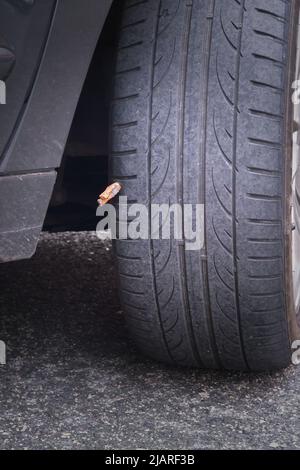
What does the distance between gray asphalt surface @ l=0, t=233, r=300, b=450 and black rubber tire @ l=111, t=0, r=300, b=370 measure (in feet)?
0.65

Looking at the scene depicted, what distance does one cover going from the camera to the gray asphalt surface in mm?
1842

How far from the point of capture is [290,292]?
6.47ft

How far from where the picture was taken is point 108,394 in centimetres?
204

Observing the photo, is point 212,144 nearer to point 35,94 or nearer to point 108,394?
point 35,94

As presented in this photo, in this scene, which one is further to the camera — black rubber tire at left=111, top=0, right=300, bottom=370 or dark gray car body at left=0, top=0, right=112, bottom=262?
black rubber tire at left=111, top=0, right=300, bottom=370

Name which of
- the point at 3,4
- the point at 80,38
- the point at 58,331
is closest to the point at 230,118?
the point at 80,38

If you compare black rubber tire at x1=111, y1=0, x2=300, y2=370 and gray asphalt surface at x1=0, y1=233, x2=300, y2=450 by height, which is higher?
black rubber tire at x1=111, y1=0, x2=300, y2=370

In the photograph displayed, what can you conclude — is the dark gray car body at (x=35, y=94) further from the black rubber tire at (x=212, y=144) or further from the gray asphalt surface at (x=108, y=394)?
the gray asphalt surface at (x=108, y=394)

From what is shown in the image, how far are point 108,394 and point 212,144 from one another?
62cm

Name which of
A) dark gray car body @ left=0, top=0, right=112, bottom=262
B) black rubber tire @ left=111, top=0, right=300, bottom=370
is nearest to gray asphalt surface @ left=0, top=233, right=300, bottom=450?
black rubber tire @ left=111, top=0, right=300, bottom=370

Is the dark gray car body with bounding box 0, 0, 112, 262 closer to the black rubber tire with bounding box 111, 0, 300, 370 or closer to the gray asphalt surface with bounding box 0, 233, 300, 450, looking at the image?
the black rubber tire with bounding box 111, 0, 300, 370

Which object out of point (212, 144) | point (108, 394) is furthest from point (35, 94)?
point (108, 394)

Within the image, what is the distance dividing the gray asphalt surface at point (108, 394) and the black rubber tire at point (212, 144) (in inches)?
7.8

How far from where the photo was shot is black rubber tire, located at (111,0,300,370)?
182 cm
